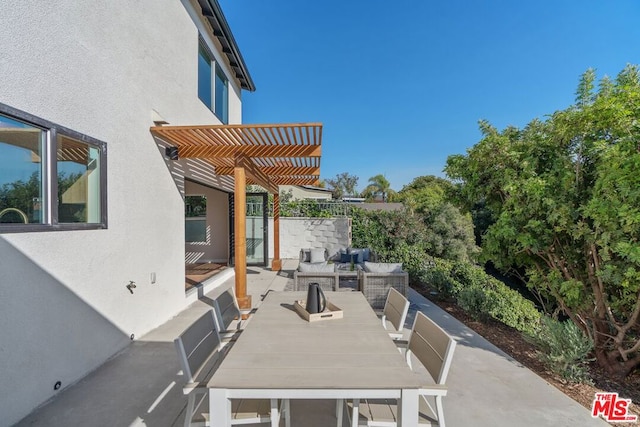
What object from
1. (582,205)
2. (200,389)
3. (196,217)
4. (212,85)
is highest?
(212,85)

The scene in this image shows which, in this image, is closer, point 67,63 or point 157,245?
point 67,63

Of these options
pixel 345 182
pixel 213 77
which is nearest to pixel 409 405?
pixel 213 77

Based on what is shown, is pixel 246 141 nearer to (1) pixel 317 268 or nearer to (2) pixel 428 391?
(1) pixel 317 268

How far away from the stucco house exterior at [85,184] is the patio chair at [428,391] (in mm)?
2735

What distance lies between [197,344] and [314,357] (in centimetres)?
89

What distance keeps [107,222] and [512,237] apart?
17.1ft

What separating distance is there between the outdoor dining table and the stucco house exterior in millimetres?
1978

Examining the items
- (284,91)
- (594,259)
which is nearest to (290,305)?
(594,259)

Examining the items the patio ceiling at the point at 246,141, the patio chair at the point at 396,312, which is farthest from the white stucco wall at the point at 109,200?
the patio chair at the point at 396,312

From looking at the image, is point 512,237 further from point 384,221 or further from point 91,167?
→ point 384,221

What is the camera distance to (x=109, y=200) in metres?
3.51

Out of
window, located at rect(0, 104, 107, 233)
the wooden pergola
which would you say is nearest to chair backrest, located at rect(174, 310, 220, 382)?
window, located at rect(0, 104, 107, 233)

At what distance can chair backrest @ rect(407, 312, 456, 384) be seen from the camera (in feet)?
5.78

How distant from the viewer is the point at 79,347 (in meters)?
2.96
